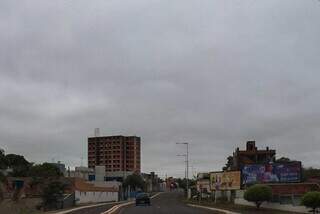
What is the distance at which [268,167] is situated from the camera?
82312 millimetres

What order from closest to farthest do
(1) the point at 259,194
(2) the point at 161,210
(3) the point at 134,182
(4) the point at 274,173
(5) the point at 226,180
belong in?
(2) the point at 161,210 < (1) the point at 259,194 < (4) the point at 274,173 < (5) the point at 226,180 < (3) the point at 134,182

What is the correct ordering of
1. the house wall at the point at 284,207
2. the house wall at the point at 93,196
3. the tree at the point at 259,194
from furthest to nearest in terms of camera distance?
the house wall at the point at 93,196
the tree at the point at 259,194
the house wall at the point at 284,207

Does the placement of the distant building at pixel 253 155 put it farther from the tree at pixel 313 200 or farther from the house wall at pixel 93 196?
the tree at pixel 313 200

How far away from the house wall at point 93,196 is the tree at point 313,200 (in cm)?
5491

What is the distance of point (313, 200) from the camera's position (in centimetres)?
4831

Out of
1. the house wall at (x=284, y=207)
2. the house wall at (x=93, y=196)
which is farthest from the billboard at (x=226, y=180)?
the house wall at (x=93, y=196)

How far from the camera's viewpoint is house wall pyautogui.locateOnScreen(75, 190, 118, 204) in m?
102

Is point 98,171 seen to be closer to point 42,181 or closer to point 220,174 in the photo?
point 220,174

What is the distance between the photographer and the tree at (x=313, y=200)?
47831 millimetres

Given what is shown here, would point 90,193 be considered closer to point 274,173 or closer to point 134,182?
point 274,173

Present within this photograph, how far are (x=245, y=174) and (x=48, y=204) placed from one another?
27216mm

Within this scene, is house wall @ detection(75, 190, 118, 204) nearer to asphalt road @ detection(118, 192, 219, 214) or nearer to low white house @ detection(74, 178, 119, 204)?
low white house @ detection(74, 178, 119, 204)

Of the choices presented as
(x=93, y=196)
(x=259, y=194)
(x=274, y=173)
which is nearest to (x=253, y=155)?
(x=93, y=196)

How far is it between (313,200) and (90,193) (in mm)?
69403
